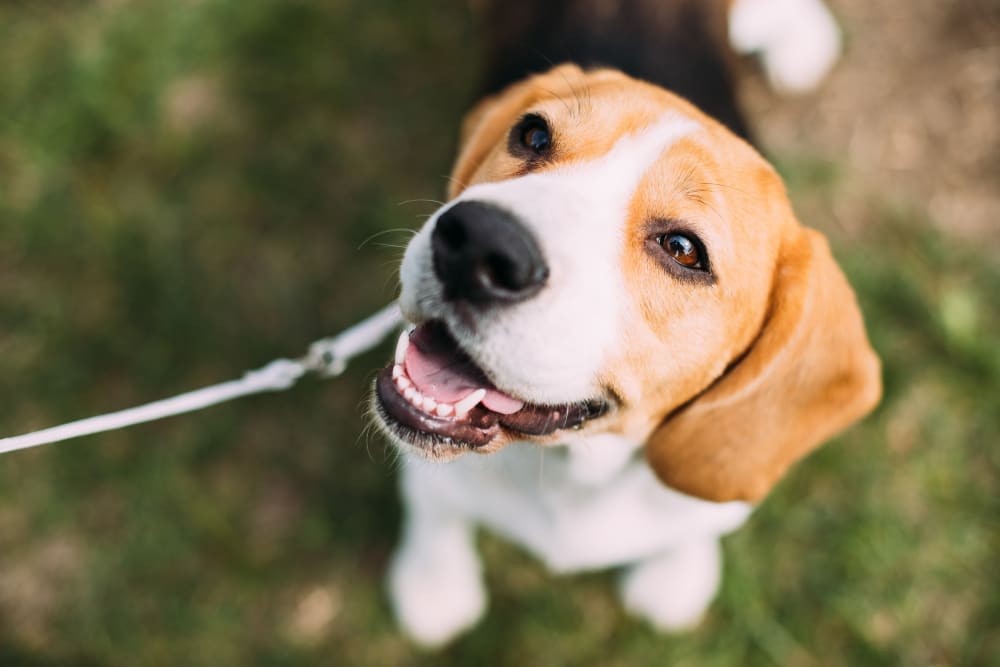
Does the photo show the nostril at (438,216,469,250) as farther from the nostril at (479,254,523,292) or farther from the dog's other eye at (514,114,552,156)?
the dog's other eye at (514,114,552,156)

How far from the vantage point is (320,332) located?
159 inches

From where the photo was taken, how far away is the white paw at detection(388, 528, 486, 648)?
346 centimetres

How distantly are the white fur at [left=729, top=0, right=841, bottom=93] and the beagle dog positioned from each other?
1.97 metres

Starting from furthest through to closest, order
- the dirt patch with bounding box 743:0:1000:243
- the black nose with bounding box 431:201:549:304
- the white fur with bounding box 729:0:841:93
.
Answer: the dirt patch with bounding box 743:0:1000:243 < the white fur with bounding box 729:0:841:93 < the black nose with bounding box 431:201:549:304

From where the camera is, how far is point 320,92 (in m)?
4.45

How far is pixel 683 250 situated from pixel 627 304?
0.85 feet

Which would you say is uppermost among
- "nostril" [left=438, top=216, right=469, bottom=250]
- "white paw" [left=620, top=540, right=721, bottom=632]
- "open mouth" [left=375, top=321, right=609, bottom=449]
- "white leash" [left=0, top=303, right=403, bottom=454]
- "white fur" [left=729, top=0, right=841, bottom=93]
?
"nostril" [left=438, top=216, right=469, bottom=250]

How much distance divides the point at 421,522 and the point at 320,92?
8.28 feet

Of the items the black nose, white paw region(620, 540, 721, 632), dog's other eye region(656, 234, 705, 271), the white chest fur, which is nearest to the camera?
the black nose

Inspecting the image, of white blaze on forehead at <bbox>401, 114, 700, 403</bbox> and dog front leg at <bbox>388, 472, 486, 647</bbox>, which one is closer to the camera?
white blaze on forehead at <bbox>401, 114, 700, 403</bbox>

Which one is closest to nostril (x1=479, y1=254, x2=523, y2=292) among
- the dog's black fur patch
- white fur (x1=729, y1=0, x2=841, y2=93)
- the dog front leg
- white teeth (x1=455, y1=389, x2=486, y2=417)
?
white teeth (x1=455, y1=389, x2=486, y2=417)

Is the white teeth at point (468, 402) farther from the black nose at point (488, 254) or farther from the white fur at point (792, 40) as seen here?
the white fur at point (792, 40)

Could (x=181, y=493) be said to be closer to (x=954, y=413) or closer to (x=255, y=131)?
(x=255, y=131)

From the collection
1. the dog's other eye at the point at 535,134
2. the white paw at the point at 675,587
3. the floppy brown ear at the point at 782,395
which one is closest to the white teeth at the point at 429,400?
the floppy brown ear at the point at 782,395
